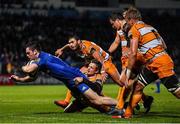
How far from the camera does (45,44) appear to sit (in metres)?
45.9

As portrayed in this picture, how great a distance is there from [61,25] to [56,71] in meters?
35.4

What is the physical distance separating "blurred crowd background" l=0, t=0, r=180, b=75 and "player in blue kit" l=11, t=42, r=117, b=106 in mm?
27369

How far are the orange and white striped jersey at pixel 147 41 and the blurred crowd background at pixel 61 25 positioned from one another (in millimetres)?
28567

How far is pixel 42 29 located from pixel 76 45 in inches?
1262

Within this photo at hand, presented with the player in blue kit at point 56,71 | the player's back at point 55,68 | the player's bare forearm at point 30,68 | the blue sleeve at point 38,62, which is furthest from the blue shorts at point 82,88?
the player's bare forearm at point 30,68

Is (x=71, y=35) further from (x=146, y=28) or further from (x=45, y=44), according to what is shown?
(x=45, y=44)

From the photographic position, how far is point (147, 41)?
1363cm

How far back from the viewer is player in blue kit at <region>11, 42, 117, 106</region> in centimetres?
1392

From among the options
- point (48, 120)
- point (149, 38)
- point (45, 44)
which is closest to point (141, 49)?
point (149, 38)

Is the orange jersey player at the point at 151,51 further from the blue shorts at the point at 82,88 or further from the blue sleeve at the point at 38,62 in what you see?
the blue sleeve at the point at 38,62

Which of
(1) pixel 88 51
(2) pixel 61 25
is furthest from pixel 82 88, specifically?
(2) pixel 61 25

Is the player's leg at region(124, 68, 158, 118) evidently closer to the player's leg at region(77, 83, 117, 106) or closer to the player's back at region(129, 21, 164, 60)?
the player's back at region(129, 21, 164, 60)

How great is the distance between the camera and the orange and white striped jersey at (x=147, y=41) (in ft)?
44.4

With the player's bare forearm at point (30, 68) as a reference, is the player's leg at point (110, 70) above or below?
below
